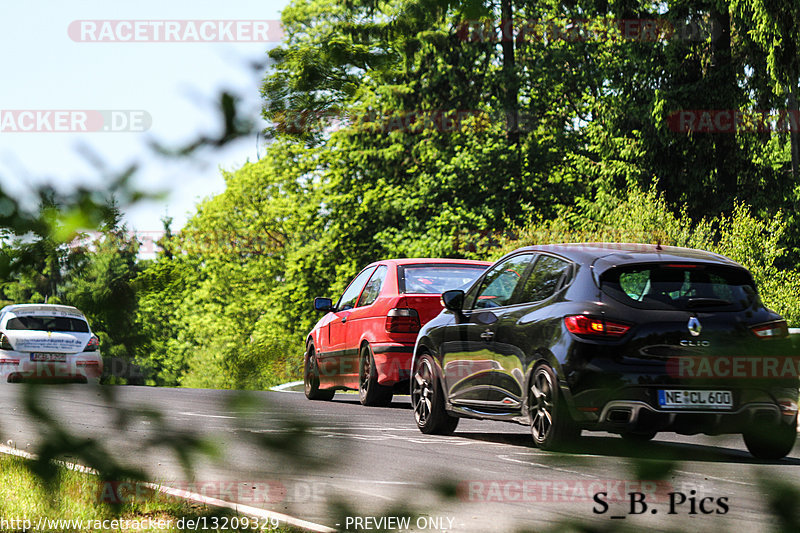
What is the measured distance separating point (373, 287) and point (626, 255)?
18.0 ft

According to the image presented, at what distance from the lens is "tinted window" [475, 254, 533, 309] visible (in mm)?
9500

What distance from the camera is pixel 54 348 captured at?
2.64 meters

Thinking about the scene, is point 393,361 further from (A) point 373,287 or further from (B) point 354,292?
(B) point 354,292

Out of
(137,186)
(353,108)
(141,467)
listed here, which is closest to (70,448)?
(141,467)

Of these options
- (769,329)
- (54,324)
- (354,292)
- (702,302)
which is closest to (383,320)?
(354,292)

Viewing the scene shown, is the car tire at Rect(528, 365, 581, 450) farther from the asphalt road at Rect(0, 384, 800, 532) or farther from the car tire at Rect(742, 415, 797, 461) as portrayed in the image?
the asphalt road at Rect(0, 384, 800, 532)

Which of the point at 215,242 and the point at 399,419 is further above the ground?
the point at 215,242

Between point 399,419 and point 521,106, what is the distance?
84.8 feet

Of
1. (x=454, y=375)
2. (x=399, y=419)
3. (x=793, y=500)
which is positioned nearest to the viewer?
(x=793, y=500)

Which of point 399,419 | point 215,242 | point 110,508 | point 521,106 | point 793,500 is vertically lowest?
point 399,419

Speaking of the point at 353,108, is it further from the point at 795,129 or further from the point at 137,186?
the point at 795,129

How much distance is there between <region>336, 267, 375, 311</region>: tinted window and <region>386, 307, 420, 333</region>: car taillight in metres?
1.53

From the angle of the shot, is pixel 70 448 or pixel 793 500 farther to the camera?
Answer: pixel 70 448

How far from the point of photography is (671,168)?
3325 cm
